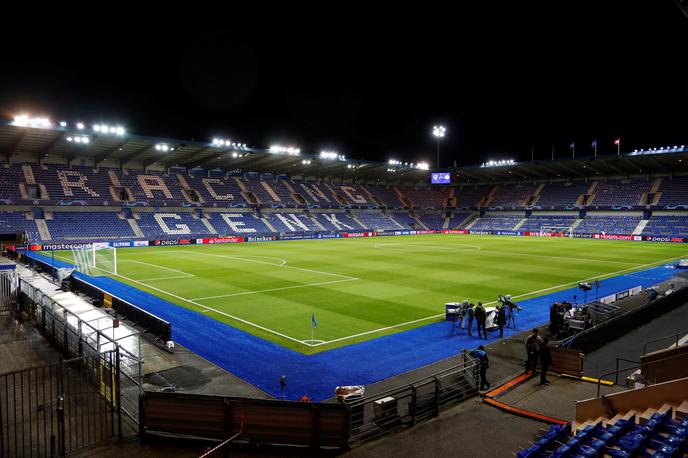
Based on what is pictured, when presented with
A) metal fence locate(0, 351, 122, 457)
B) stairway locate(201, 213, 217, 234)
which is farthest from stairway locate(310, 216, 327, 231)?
metal fence locate(0, 351, 122, 457)

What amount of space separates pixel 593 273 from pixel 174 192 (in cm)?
5537

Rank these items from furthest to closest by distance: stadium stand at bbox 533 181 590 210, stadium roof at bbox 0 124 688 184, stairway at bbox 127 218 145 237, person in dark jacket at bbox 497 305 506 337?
stadium stand at bbox 533 181 590 210, stairway at bbox 127 218 145 237, stadium roof at bbox 0 124 688 184, person in dark jacket at bbox 497 305 506 337

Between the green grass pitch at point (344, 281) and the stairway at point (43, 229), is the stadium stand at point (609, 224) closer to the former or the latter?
the green grass pitch at point (344, 281)

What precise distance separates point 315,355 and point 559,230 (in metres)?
73.2

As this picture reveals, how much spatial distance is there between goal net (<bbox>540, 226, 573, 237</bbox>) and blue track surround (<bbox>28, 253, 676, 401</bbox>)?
60897 mm

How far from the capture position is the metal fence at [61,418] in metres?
7.32

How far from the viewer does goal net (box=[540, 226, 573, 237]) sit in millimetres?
74069

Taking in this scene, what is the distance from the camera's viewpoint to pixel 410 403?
907 cm

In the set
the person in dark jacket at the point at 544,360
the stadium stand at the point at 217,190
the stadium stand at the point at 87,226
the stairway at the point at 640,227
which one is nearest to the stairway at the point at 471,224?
the stairway at the point at 640,227

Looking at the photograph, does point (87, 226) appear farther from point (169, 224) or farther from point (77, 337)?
point (77, 337)

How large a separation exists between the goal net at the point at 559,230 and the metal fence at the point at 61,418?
77.1 meters

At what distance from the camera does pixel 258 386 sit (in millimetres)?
11703

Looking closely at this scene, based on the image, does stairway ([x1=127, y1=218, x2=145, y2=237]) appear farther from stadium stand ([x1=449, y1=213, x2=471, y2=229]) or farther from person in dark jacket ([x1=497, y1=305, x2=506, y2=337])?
stadium stand ([x1=449, y1=213, x2=471, y2=229])

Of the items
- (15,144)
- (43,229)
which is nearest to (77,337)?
(43,229)
